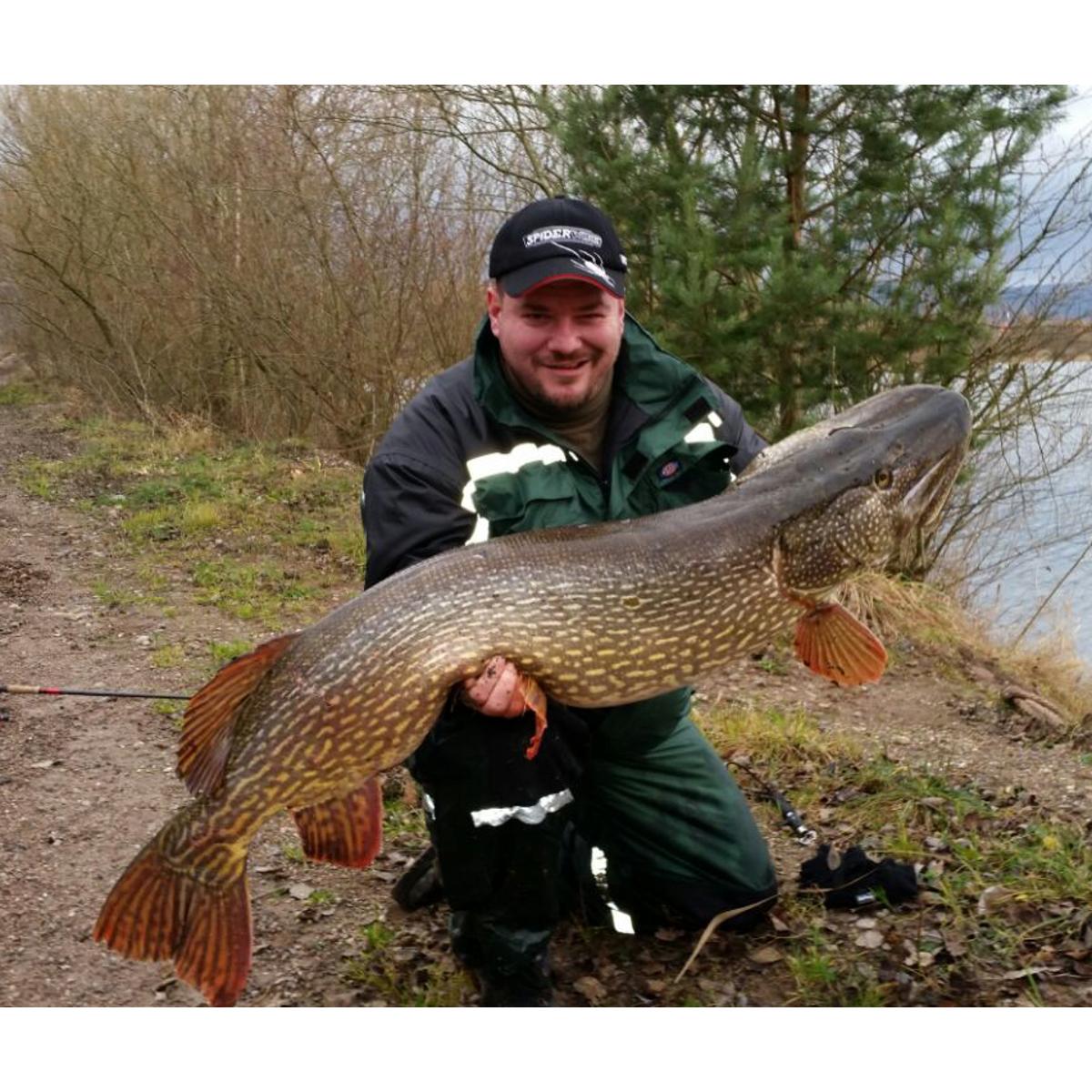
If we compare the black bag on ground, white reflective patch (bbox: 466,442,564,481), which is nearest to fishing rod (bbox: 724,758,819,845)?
the black bag on ground

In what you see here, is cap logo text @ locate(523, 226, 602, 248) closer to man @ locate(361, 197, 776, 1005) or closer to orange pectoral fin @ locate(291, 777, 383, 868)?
man @ locate(361, 197, 776, 1005)

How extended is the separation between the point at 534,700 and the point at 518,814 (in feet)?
1.02

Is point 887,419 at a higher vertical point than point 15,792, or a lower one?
higher

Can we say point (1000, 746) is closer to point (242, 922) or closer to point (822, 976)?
point (822, 976)

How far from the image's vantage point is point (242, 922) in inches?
76.6

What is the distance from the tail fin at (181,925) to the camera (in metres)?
1.89

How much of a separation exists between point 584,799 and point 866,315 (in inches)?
142

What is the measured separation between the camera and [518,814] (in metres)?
2.23

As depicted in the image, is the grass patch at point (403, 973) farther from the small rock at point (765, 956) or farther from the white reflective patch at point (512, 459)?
the white reflective patch at point (512, 459)

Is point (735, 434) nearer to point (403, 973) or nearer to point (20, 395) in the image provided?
point (403, 973)

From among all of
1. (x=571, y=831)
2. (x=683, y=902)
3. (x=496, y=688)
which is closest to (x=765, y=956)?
(x=683, y=902)

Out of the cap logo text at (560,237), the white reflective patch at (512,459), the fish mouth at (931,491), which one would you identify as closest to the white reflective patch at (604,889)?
the white reflective patch at (512,459)
